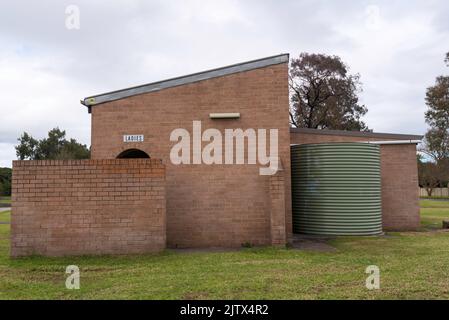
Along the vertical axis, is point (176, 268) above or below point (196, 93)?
below

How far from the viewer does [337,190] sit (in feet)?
38.8

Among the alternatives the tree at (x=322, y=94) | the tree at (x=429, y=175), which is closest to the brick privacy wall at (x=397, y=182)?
the tree at (x=322, y=94)

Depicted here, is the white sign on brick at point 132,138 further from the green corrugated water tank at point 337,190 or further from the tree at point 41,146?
the tree at point 41,146

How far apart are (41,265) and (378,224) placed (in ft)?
30.6

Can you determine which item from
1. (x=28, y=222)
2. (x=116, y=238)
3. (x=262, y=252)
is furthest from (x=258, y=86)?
(x=28, y=222)

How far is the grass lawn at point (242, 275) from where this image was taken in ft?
18.6

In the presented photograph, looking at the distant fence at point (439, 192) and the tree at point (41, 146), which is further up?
the tree at point (41, 146)

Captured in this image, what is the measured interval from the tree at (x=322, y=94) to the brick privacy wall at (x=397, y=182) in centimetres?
2285

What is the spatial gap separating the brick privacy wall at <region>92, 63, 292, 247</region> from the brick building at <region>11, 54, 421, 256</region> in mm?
25
